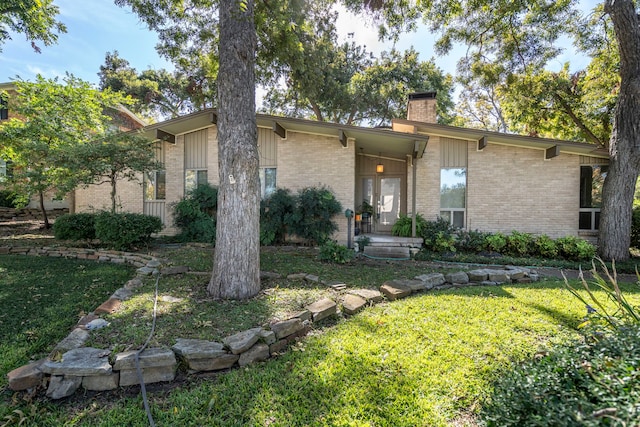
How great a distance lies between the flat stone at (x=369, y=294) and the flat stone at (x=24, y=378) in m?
3.57

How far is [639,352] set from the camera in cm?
149

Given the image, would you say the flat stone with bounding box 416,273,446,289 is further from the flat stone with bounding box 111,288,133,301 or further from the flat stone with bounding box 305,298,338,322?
the flat stone with bounding box 111,288,133,301

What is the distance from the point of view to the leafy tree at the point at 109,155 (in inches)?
262

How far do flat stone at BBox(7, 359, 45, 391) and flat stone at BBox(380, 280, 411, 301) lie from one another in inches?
161

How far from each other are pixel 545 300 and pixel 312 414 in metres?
4.24

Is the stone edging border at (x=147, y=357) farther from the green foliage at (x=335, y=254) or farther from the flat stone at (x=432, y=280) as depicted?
the green foliage at (x=335, y=254)

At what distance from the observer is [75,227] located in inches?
288

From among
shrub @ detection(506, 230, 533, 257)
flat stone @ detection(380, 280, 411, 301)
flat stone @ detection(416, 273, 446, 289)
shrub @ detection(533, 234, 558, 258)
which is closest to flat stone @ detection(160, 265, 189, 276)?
flat stone @ detection(380, 280, 411, 301)

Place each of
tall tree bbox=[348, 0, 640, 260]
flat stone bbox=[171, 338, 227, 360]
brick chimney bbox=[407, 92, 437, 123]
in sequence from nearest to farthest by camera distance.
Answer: flat stone bbox=[171, 338, 227, 360], tall tree bbox=[348, 0, 640, 260], brick chimney bbox=[407, 92, 437, 123]

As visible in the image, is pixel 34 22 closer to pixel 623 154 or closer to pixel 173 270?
pixel 173 270

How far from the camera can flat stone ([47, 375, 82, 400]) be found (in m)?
2.29

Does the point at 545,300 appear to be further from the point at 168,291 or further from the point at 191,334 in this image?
the point at 168,291

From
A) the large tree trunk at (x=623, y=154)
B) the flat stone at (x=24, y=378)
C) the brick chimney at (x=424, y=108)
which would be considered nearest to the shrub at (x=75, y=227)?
the flat stone at (x=24, y=378)

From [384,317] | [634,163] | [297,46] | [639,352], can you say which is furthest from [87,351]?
[634,163]
